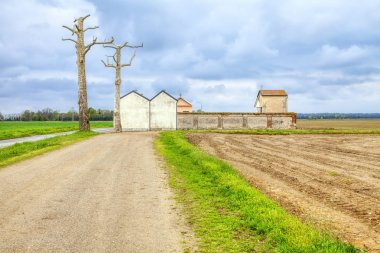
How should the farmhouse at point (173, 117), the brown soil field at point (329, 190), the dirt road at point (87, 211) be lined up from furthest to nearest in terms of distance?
the farmhouse at point (173, 117), the brown soil field at point (329, 190), the dirt road at point (87, 211)

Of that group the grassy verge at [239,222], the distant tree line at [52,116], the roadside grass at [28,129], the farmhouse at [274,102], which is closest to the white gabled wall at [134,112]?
the roadside grass at [28,129]

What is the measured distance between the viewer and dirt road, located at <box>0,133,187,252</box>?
20.8 feet

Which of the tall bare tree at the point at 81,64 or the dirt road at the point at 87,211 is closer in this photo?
the dirt road at the point at 87,211

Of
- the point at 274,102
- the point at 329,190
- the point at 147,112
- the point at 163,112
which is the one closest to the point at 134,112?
the point at 147,112

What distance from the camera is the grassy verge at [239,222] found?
6.21m

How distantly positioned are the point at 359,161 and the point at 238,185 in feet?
34.9

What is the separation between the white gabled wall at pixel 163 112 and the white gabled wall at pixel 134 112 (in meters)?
1.12

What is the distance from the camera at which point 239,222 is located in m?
7.71

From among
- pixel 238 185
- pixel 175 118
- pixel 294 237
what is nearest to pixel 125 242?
pixel 294 237

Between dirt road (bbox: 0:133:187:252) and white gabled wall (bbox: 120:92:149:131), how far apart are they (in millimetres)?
43846

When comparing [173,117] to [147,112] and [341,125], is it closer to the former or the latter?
[147,112]

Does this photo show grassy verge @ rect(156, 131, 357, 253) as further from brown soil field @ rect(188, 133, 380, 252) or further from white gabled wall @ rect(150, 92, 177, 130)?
white gabled wall @ rect(150, 92, 177, 130)

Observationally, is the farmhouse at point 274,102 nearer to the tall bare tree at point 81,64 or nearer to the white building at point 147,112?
the white building at point 147,112

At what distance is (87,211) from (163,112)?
171 ft
